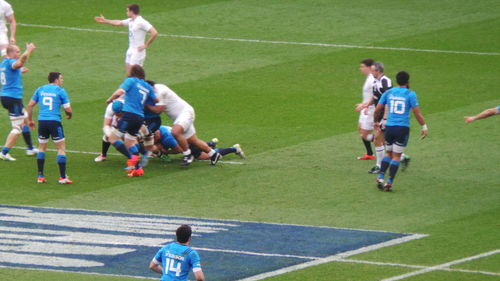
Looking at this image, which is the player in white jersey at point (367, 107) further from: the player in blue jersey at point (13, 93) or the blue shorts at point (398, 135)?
the player in blue jersey at point (13, 93)

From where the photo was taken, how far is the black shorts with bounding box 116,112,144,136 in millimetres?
20438

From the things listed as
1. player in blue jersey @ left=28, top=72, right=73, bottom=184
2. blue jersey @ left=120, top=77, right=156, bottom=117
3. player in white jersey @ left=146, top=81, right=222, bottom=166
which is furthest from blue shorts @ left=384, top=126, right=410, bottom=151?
player in blue jersey @ left=28, top=72, right=73, bottom=184

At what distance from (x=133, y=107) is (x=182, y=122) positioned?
1097 millimetres

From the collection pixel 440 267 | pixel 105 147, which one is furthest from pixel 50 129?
pixel 440 267

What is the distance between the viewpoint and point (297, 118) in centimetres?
2516

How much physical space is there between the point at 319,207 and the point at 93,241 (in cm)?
409

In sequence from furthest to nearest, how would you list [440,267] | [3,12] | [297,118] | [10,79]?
[3,12] → [297,118] → [10,79] → [440,267]

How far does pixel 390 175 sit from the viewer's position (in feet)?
62.1

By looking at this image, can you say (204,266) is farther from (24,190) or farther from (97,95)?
(97,95)

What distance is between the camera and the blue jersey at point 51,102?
1964cm

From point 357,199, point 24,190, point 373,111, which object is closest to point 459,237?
point 357,199

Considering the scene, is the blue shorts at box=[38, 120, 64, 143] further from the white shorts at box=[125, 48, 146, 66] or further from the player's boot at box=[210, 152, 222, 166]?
the white shorts at box=[125, 48, 146, 66]

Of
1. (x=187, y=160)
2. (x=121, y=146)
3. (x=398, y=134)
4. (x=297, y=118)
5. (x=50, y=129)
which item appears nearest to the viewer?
(x=398, y=134)

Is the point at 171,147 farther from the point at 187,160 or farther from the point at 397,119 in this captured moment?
the point at 397,119
